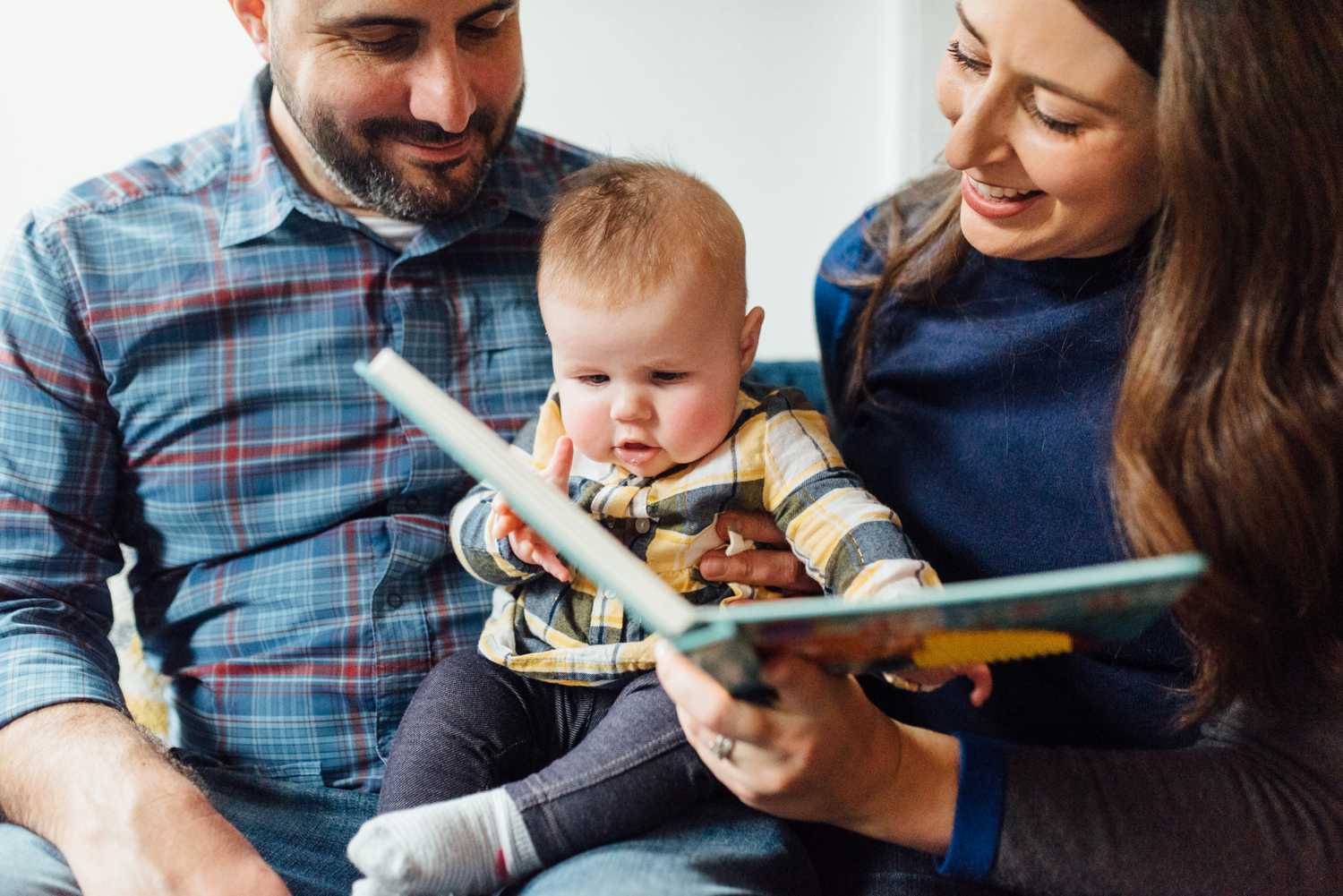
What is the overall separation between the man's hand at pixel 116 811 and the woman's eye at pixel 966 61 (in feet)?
3.50

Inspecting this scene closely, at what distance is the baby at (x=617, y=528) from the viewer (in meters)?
1.11

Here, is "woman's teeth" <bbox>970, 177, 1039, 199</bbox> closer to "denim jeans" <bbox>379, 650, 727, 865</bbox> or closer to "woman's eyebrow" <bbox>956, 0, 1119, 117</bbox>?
"woman's eyebrow" <bbox>956, 0, 1119, 117</bbox>

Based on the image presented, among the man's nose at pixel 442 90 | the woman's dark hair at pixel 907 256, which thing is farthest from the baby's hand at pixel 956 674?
the man's nose at pixel 442 90

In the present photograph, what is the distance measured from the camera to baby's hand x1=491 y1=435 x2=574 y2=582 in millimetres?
1179

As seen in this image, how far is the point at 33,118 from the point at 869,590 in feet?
5.81

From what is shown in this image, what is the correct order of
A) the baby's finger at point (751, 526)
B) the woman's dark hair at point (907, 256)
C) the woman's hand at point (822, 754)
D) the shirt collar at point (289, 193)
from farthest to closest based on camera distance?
1. the shirt collar at point (289, 193)
2. the woman's dark hair at point (907, 256)
3. the baby's finger at point (751, 526)
4. the woman's hand at point (822, 754)

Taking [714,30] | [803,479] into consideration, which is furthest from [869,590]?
[714,30]

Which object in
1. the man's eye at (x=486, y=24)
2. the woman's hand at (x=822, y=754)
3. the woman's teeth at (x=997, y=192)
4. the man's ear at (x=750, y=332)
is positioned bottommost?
the woman's hand at (x=822, y=754)

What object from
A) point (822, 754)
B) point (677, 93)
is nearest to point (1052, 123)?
point (822, 754)

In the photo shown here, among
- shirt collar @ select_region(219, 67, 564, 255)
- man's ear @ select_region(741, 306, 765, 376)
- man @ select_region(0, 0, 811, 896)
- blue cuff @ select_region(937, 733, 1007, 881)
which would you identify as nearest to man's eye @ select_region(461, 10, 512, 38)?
man @ select_region(0, 0, 811, 896)

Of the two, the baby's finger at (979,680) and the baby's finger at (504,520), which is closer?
the baby's finger at (979,680)

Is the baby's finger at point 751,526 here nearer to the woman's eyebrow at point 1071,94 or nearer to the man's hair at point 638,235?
the man's hair at point 638,235

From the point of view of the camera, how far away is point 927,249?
145 centimetres

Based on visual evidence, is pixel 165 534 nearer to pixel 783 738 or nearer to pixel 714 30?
pixel 783 738
